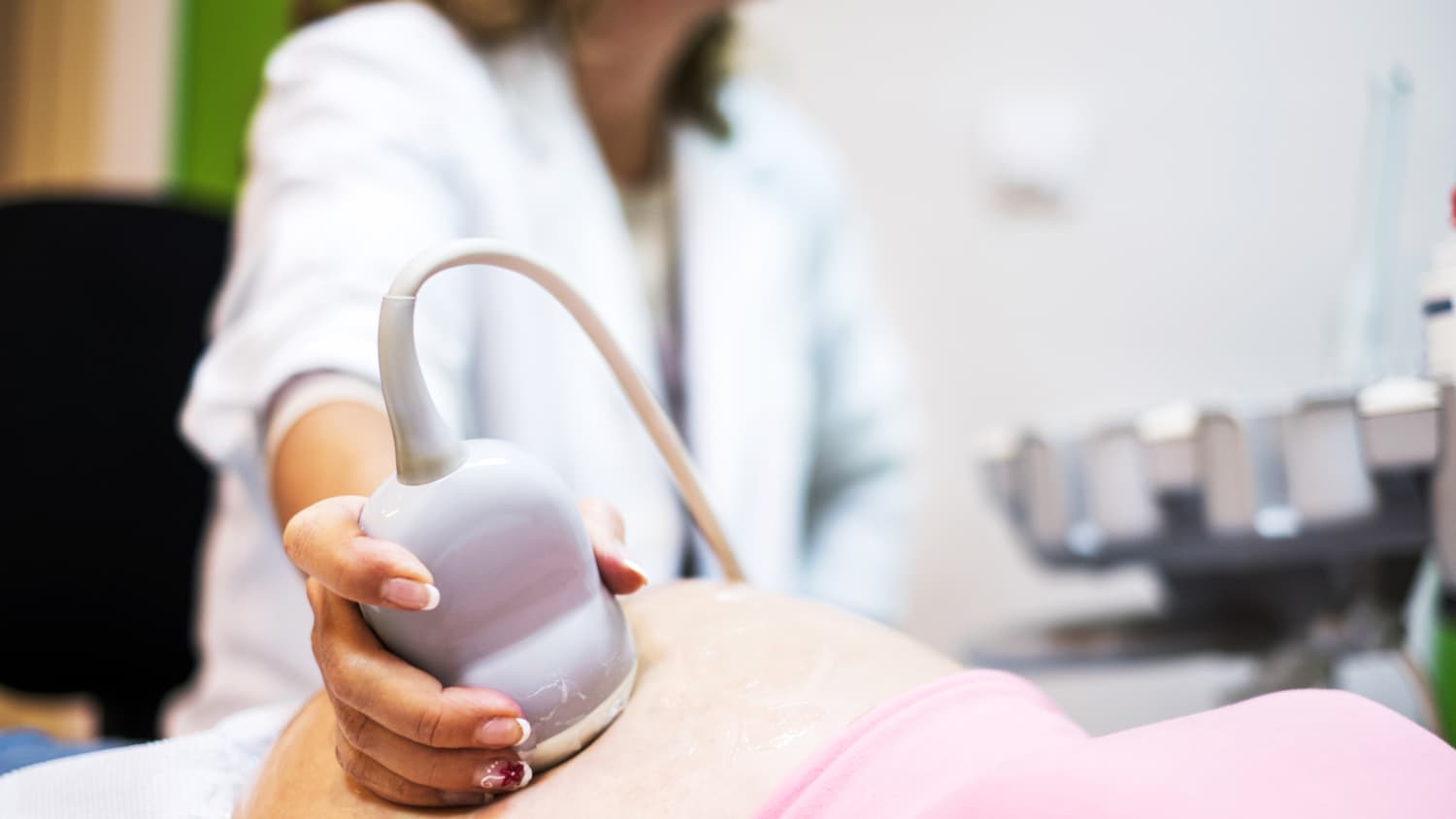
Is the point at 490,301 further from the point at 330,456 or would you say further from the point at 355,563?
the point at 355,563

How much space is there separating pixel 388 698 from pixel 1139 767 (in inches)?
7.9

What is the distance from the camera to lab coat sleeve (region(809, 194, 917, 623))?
997 mm

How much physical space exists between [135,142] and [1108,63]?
1365 millimetres

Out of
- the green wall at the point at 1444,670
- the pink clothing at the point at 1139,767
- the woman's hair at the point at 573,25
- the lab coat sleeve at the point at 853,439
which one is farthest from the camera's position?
the lab coat sleeve at the point at 853,439

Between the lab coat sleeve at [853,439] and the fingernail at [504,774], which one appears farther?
the lab coat sleeve at [853,439]

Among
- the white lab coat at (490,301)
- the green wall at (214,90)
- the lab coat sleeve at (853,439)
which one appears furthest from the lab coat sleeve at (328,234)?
the green wall at (214,90)

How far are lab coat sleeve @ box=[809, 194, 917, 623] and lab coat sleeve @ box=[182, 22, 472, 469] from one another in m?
0.45

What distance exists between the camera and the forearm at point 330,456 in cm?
41

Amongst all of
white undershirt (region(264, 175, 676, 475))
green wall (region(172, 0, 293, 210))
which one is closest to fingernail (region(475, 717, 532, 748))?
white undershirt (region(264, 175, 676, 475))

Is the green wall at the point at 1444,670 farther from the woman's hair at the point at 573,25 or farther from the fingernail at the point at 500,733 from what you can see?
the woman's hair at the point at 573,25

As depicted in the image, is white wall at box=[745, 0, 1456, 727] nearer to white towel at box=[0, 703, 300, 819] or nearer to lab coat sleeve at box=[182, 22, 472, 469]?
lab coat sleeve at box=[182, 22, 472, 469]

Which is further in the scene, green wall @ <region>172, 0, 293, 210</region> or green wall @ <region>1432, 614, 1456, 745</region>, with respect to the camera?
green wall @ <region>172, 0, 293, 210</region>

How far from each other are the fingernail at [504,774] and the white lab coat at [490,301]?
0.24m

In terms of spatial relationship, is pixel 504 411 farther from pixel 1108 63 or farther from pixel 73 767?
pixel 1108 63
